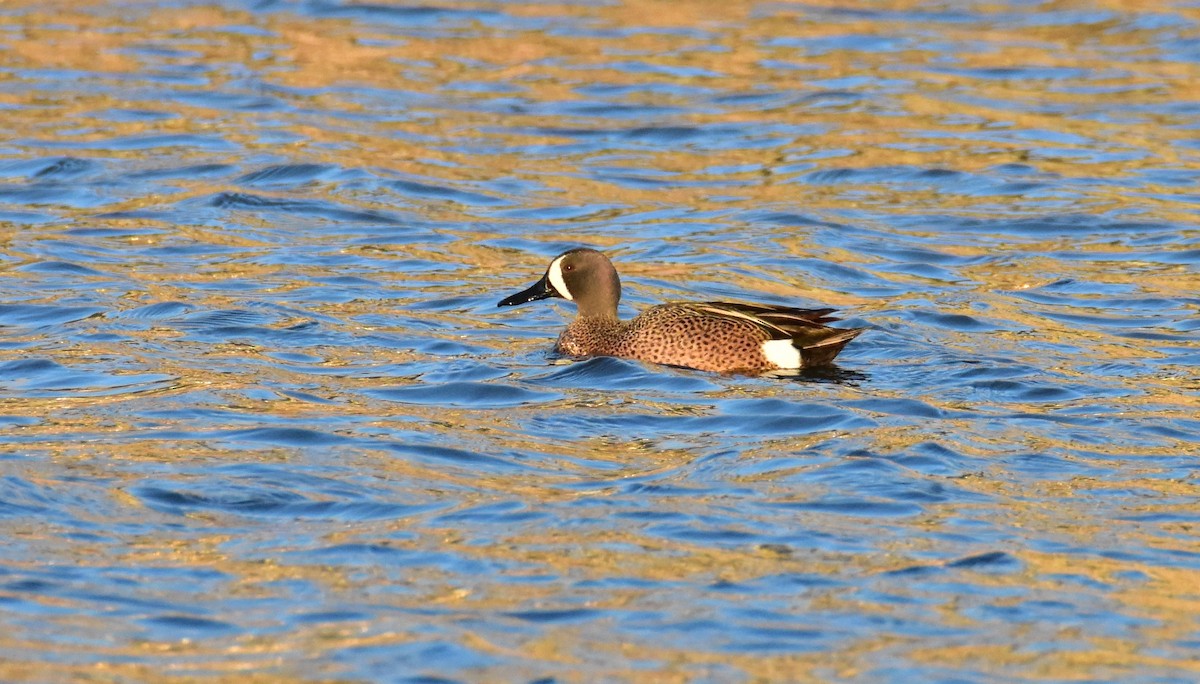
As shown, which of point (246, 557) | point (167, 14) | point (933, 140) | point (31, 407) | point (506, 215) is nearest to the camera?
point (246, 557)

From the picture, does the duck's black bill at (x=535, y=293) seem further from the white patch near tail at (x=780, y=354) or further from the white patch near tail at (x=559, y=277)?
the white patch near tail at (x=780, y=354)

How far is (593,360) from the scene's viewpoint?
9820mm

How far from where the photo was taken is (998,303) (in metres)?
11.2

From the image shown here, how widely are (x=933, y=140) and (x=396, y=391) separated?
7.38 m

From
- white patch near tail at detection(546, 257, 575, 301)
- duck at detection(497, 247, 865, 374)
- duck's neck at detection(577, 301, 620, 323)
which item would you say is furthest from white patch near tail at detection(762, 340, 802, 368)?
white patch near tail at detection(546, 257, 575, 301)

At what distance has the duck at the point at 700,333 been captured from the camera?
9531 mm

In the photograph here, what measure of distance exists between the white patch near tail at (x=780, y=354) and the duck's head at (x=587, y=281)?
1.02 m

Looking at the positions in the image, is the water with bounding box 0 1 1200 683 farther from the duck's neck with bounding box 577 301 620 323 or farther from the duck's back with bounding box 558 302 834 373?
the duck's neck with bounding box 577 301 620 323

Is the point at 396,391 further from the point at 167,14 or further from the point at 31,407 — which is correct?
the point at 167,14

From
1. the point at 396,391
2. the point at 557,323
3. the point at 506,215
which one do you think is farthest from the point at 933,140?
the point at 396,391

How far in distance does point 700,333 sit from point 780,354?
408 millimetres

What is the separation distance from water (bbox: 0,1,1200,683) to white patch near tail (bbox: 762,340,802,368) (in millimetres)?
163

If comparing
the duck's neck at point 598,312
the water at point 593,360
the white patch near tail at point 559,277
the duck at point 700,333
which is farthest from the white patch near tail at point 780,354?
the white patch near tail at point 559,277

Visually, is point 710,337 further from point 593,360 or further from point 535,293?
point 535,293
